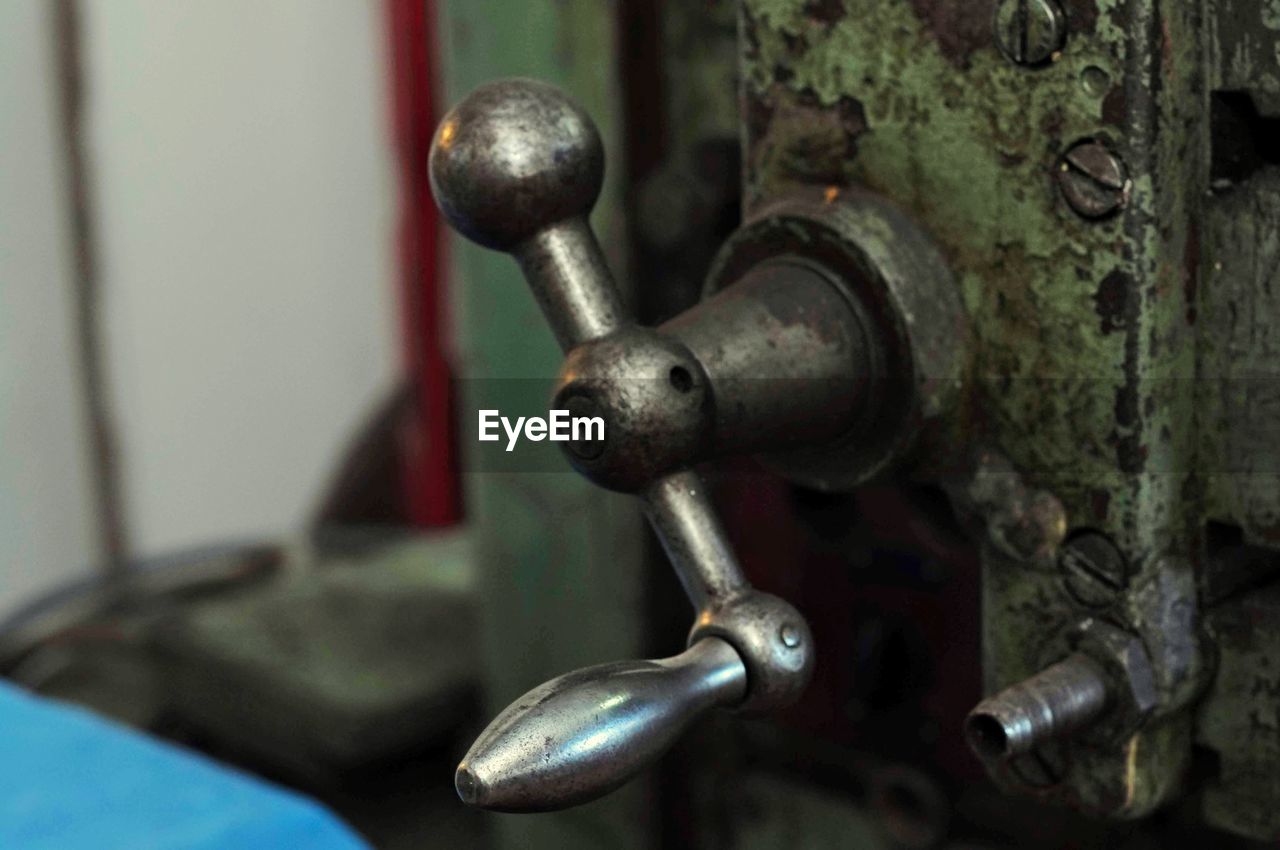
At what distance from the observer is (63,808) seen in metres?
0.61

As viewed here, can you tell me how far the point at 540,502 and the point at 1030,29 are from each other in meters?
0.52

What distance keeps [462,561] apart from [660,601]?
19.9 inches

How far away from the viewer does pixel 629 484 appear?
0.38m

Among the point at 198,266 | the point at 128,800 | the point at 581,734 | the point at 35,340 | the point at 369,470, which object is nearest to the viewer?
the point at 581,734

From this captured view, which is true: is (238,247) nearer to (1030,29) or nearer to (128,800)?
(128,800)

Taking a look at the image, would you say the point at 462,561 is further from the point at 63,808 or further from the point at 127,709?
the point at 63,808

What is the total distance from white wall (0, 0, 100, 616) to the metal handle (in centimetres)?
124

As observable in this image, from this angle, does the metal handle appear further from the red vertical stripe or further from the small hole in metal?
the red vertical stripe

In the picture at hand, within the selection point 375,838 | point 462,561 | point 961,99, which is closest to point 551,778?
point 961,99

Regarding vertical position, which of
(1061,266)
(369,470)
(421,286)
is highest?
(1061,266)

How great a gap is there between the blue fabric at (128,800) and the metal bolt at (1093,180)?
1.21ft

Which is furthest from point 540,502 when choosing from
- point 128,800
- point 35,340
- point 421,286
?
point 421,286

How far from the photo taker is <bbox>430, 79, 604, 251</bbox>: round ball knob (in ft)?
1.26

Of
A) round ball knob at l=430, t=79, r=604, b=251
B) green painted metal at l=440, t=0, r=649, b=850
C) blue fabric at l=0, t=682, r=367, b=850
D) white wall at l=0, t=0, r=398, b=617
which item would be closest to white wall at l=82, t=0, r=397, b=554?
white wall at l=0, t=0, r=398, b=617
